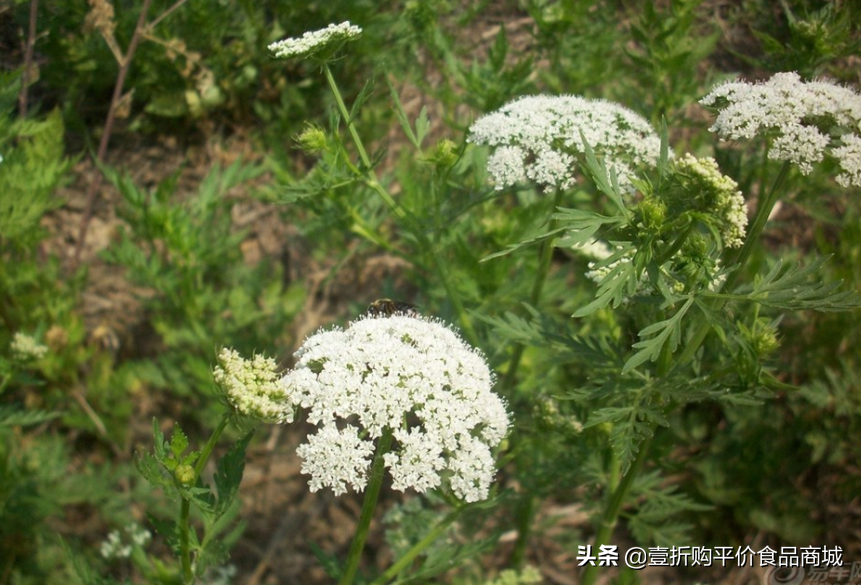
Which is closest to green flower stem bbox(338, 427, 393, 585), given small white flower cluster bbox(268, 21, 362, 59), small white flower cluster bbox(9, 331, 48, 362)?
small white flower cluster bbox(268, 21, 362, 59)

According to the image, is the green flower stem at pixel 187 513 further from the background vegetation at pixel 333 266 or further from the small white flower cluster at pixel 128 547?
the small white flower cluster at pixel 128 547

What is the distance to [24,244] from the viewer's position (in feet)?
15.4

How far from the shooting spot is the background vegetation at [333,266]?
399cm

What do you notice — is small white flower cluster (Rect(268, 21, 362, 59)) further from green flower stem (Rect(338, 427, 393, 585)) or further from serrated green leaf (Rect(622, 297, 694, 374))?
serrated green leaf (Rect(622, 297, 694, 374))

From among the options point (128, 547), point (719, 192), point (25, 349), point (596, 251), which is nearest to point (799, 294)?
point (719, 192)

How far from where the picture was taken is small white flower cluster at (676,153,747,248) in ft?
8.05

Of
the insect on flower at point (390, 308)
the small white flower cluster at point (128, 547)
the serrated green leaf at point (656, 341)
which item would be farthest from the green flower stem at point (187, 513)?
the small white flower cluster at point (128, 547)

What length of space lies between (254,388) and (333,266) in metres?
2.45

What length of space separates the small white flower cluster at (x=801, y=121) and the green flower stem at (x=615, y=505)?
1204 mm

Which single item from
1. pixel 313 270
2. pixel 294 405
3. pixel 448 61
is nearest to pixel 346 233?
pixel 313 270

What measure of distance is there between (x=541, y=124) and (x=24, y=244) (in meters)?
3.31

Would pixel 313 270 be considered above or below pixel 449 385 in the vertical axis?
below

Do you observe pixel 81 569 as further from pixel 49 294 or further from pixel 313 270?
pixel 313 270

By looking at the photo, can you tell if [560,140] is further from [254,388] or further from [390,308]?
[254,388]
